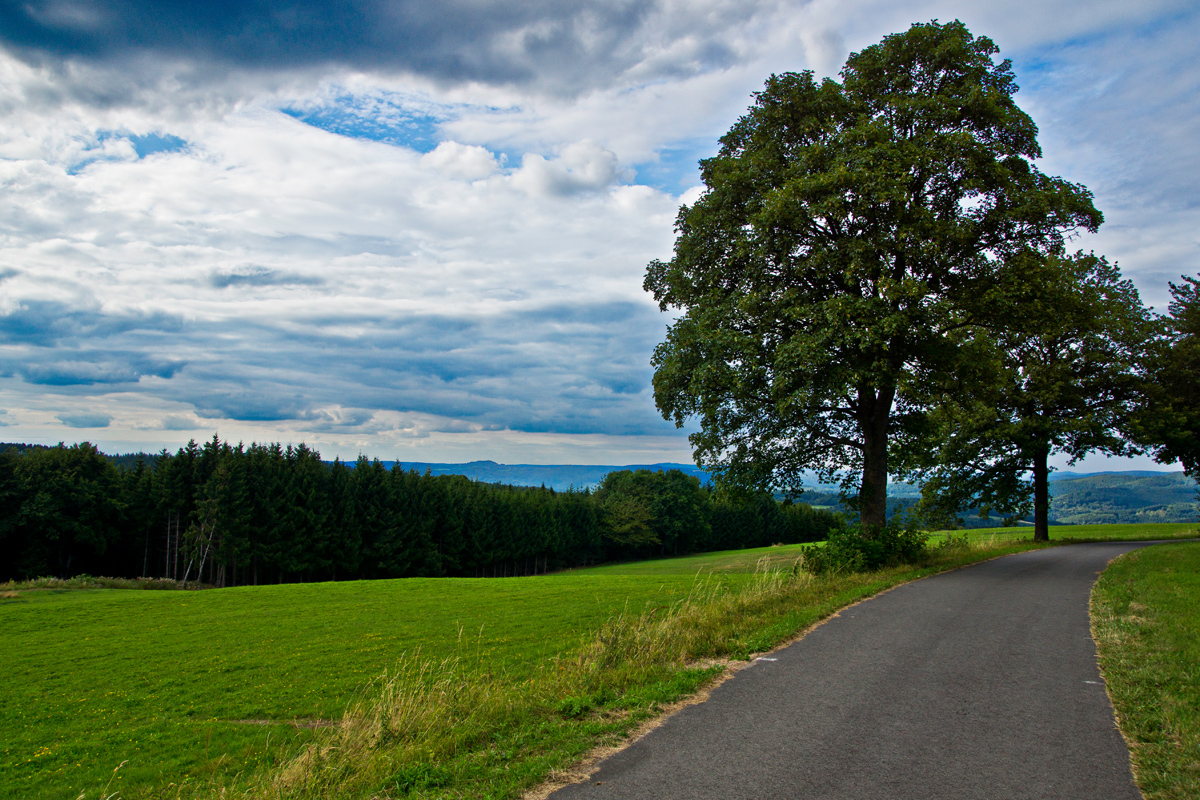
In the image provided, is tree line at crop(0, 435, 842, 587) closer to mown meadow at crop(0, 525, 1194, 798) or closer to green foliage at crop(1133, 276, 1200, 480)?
green foliage at crop(1133, 276, 1200, 480)

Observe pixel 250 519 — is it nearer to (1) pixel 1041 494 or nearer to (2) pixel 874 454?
(2) pixel 874 454

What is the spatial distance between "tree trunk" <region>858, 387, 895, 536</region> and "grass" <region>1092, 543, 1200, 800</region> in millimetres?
6002

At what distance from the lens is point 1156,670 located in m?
7.62

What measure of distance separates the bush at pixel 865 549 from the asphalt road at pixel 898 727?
671 cm

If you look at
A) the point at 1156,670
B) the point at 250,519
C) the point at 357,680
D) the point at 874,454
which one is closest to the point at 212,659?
the point at 357,680

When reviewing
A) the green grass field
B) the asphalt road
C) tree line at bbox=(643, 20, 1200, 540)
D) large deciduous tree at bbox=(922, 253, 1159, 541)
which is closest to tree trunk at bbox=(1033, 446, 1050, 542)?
large deciduous tree at bbox=(922, 253, 1159, 541)

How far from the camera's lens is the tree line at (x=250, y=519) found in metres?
60.6

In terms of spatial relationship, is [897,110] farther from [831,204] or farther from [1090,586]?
[1090,586]

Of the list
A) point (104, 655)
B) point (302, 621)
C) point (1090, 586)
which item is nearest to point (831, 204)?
point (1090, 586)

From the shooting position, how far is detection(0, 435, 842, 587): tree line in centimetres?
6059

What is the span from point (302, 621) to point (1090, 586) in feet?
77.8

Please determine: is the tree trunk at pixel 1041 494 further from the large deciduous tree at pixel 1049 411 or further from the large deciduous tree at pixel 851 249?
the large deciduous tree at pixel 851 249

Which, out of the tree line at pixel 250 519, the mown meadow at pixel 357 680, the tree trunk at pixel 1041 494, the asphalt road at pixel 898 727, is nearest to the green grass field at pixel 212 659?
the mown meadow at pixel 357 680

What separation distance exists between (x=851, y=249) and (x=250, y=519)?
6279cm
